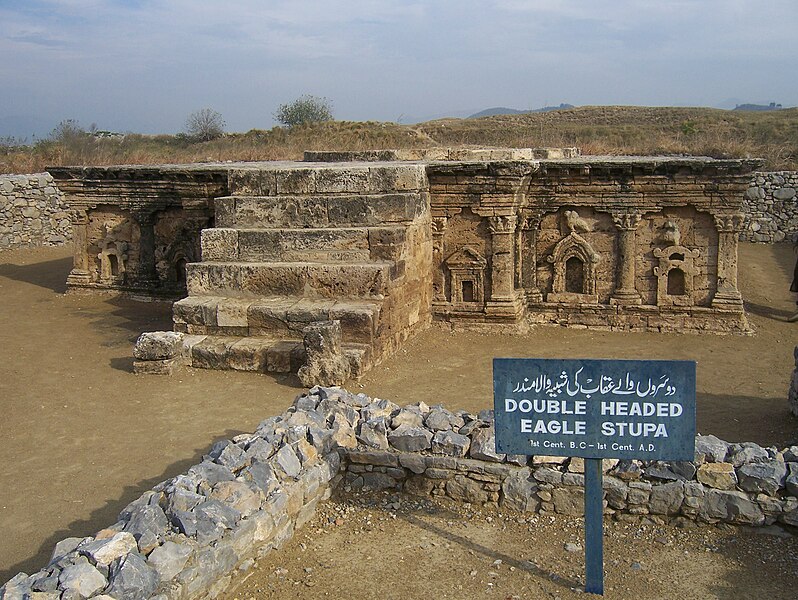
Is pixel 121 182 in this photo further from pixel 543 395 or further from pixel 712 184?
pixel 543 395

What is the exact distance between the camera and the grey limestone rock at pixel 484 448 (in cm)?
520

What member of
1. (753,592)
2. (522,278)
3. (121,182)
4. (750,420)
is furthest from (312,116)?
(753,592)

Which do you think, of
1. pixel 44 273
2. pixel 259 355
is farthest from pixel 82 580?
pixel 44 273

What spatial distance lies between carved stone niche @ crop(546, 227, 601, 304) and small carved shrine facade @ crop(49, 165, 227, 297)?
18.4ft

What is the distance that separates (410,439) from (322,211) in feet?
17.3

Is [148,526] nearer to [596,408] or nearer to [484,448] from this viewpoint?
[484,448]

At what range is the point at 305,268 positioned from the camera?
9305 millimetres

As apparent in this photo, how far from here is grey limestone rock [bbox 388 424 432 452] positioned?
5.36m

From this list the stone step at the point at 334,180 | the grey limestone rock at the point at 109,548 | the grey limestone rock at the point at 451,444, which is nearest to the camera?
the grey limestone rock at the point at 109,548

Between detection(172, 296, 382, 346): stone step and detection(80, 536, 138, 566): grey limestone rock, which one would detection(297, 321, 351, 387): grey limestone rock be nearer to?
detection(172, 296, 382, 346): stone step

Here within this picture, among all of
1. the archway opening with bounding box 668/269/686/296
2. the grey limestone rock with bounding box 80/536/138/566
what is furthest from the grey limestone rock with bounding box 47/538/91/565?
the archway opening with bounding box 668/269/686/296

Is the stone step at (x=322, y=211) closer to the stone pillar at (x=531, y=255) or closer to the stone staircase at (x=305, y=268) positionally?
the stone staircase at (x=305, y=268)

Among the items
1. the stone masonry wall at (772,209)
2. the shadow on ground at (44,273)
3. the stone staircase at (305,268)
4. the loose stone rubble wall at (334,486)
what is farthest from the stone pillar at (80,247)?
the stone masonry wall at (772,209)

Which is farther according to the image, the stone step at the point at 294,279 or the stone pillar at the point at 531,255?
the stone pillar at the point at 531,255
